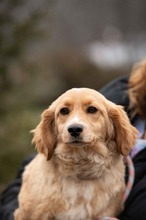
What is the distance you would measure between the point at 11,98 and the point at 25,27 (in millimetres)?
1131

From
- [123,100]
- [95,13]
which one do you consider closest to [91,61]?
[95,13]

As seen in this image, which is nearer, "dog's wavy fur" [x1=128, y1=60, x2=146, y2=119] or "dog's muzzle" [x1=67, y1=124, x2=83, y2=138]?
"dog's muzzle" [x1=67, y1=124, x2=83, y2=138]

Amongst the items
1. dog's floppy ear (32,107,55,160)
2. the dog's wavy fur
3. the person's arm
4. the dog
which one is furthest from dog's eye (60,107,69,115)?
the dog's wavy fur

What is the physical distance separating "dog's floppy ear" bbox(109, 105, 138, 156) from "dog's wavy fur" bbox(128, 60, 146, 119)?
2.36ft

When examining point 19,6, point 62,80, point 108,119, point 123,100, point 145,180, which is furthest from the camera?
point 62,80

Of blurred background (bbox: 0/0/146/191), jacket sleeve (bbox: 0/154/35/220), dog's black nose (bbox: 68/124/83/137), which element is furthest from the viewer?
blurred background (bbox: 0/0/146/191)

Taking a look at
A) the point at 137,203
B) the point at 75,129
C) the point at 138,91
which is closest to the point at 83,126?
the point at 75,129

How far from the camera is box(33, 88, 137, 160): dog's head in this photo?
3.14m

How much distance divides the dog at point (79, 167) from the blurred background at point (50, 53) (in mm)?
4958

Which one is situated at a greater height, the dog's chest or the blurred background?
the dog's chest

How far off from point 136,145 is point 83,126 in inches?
36.2

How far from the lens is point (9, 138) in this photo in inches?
340

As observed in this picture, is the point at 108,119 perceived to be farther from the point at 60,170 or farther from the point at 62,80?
the point at 62,80

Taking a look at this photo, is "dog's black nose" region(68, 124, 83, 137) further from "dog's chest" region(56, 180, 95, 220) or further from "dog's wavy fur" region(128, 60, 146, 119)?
"dog's wavy fur" region(128, 60, 146, 119)
